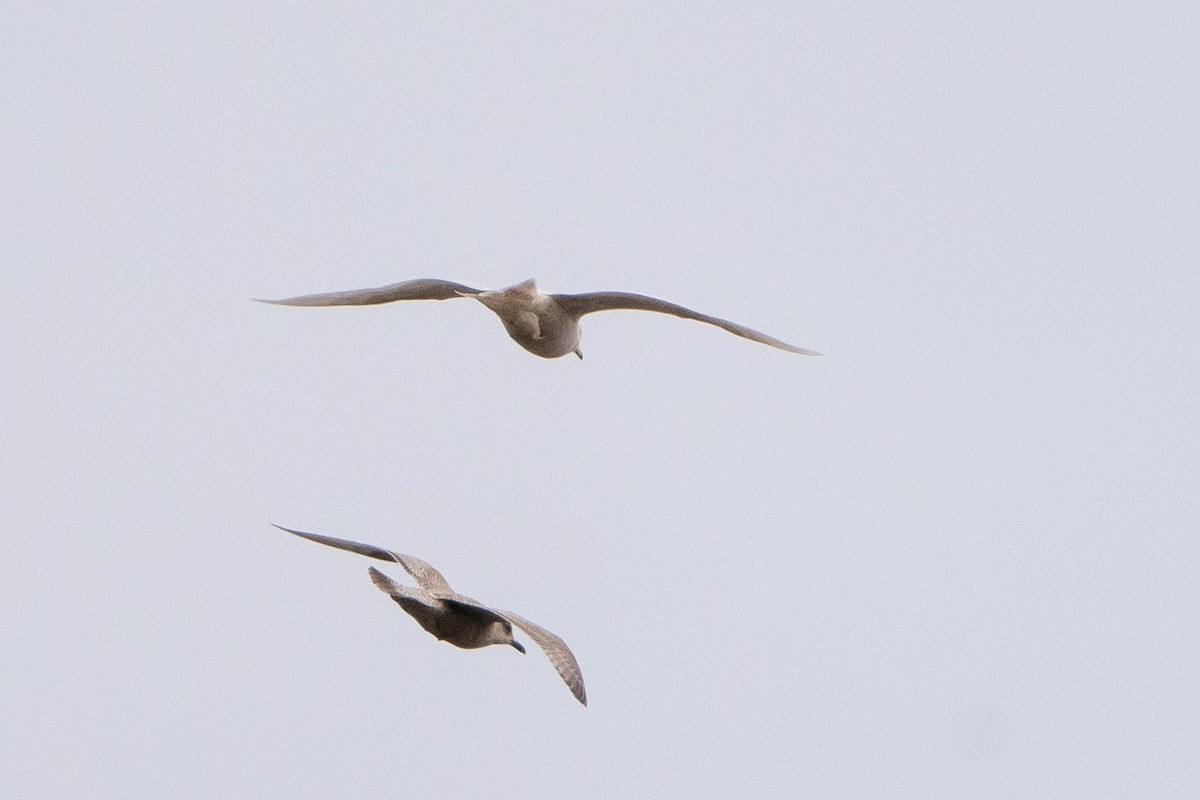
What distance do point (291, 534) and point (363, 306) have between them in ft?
7.58

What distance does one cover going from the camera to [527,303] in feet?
47.3

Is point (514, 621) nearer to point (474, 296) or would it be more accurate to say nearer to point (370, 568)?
point (370, 568)

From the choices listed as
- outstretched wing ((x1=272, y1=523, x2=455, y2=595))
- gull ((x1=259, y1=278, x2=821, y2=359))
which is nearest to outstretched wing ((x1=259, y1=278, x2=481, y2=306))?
gull ((x1=259, y1=278, x2=821, y2=359))

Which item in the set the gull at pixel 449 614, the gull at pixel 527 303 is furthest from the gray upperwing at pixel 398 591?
the gull at pixel 527 303

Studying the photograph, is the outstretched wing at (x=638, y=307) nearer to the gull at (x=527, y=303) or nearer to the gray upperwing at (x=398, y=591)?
the gull at (x=527, y=303)

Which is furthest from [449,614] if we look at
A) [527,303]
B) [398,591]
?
[527,303]

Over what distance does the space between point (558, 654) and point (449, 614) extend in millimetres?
1228

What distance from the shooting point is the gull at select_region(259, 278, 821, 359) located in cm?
1425

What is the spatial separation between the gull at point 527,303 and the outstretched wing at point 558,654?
2.47m

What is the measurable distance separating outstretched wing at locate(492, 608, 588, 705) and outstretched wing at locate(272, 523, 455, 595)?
3.79ft

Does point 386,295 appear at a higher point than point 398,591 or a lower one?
higher

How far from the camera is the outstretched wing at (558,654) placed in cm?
1220

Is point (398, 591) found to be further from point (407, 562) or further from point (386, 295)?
point (386, 295)

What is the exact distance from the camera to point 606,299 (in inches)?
566
